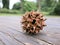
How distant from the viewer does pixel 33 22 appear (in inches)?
177

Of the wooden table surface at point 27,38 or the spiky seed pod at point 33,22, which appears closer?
the wooden table surface at point 27,38

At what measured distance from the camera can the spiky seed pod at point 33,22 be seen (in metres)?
4.46

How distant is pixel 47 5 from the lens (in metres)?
46.9

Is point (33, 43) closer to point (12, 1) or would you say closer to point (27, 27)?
point (27, 27)

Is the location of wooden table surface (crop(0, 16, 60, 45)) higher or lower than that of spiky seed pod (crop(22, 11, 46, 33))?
lower

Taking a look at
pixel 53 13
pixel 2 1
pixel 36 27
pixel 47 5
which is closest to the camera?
pixel 36 27

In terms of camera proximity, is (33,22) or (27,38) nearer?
(27,38)

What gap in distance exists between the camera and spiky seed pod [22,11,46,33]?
4.46 metres

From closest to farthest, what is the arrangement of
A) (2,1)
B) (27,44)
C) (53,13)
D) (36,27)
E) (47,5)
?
(27,44) → (36,27) → (53,13) → (2,1) → (47,5)

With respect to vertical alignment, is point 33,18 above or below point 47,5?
above

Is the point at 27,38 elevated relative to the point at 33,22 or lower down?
lower down

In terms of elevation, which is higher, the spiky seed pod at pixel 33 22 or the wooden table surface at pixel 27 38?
the spiky seed pod at pixel 33 22

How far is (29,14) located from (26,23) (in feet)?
0.64

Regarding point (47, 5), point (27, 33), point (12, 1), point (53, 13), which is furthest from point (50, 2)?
point (27, 33)
